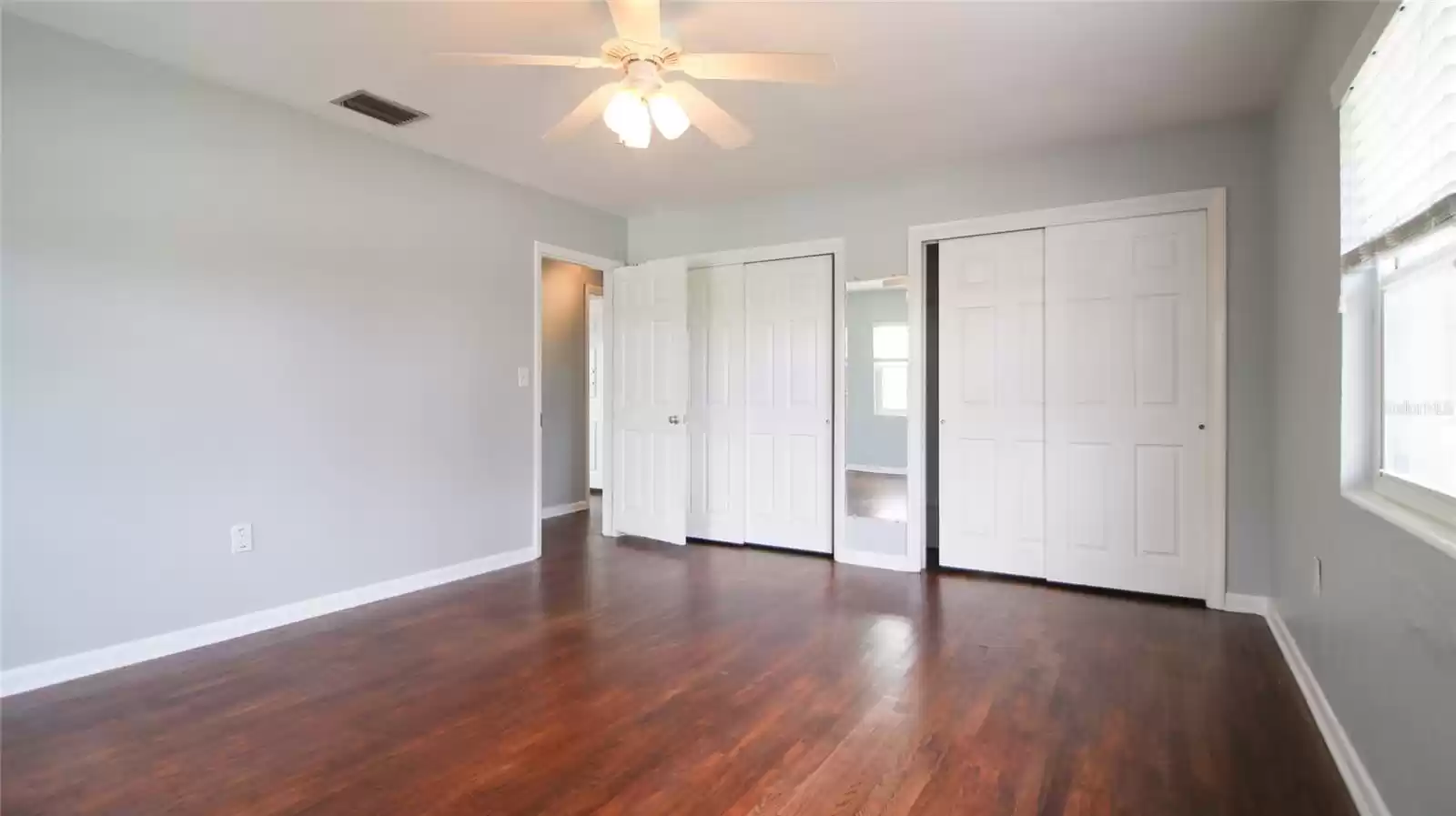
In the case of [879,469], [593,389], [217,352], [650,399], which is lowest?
[879,469]

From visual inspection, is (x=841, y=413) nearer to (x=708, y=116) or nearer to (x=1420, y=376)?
(x=708, y=116)

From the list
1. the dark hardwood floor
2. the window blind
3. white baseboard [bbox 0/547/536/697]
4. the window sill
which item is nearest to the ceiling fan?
the window blind

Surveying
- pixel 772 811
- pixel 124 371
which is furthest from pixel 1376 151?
pixel 124 371

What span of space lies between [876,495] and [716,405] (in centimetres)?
129

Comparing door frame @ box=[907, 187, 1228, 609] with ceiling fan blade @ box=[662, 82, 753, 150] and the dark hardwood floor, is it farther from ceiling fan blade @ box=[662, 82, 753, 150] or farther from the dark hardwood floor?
ceiling fan blade @ box=[662, 82, 753, 150]

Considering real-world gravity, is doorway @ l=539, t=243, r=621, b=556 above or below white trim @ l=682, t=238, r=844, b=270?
below

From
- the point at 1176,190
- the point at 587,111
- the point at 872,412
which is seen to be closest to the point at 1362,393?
the point at 1176,190

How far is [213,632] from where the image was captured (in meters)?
3.01

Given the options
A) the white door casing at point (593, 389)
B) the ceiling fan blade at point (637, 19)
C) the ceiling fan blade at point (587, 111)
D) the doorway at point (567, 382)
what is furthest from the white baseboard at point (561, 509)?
the ceiling fan blade at point (637, 19)

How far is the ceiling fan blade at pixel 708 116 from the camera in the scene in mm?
2387

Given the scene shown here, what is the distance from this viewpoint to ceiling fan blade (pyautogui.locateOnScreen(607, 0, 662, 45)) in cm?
202

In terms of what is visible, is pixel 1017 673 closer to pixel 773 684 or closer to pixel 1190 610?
pixel 773 684

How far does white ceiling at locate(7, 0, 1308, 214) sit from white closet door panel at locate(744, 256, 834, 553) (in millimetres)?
986

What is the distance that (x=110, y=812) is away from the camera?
1.80 metres
